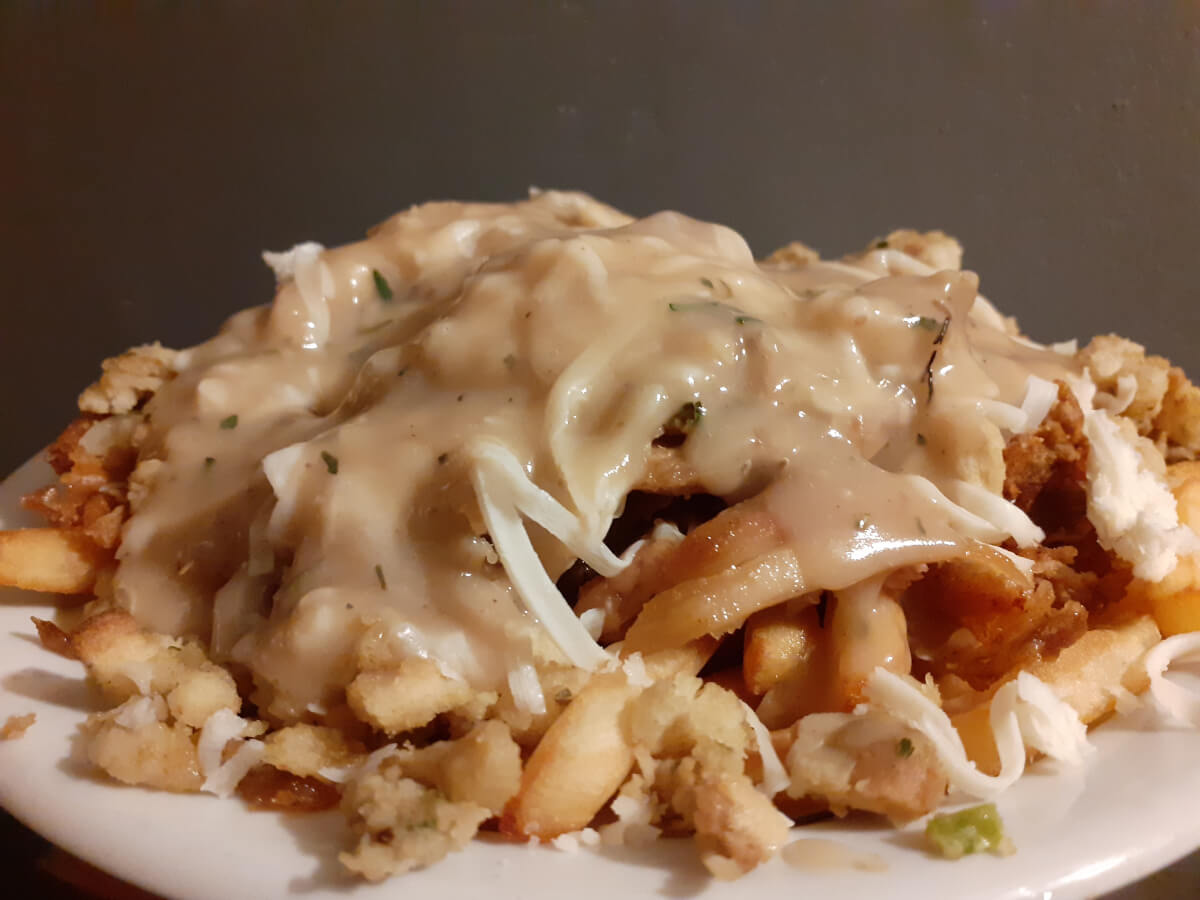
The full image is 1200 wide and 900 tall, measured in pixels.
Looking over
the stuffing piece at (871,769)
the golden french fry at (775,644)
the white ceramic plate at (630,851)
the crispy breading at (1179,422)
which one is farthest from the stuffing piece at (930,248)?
the stuffing piece at (871,769)

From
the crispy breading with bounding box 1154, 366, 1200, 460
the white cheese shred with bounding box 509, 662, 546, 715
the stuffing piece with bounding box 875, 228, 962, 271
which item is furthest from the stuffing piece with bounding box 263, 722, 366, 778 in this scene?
the stuffing piece with bounding box 875, 228, 962, 271

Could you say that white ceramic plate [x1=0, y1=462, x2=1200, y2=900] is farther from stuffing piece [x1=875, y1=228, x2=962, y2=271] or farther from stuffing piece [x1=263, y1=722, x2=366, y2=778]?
A: stuffing piece [x1=875, y1=228, x2=962, y2=271]

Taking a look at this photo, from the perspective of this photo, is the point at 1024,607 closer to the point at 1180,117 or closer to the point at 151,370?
the point at 151,370

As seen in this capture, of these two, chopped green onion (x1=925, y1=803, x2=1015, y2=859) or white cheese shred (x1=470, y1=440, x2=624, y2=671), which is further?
white cheese shred (x1=470, y1=440, x2=624, y2=671)

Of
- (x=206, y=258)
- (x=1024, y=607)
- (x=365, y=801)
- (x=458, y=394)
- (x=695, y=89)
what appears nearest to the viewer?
(x=365, y=801)

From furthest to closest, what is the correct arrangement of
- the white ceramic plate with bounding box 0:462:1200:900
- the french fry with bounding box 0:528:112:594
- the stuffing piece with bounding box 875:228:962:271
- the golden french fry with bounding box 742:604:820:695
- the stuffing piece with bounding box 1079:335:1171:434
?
the stuffing piece with bounding box 875:228:962:271, the stuffing piece with bounding box 1079:335:1171:434, the french fry with bounding box 0:528:112:594, the golden french fry with bounding box 742:604:820:695, the white ceramic plate with bounding box 0:462:1200:900

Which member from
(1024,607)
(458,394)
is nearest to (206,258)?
(458,394)

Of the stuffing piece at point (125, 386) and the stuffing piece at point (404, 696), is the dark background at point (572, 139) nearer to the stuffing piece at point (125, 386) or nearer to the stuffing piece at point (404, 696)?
the stuffing piece at point (125, 386)
